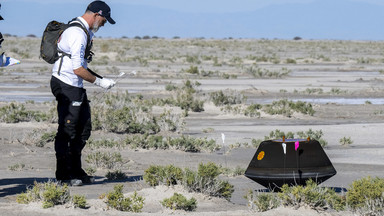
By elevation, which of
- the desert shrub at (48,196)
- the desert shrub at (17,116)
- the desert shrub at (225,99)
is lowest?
the desert shrub at (48,196)

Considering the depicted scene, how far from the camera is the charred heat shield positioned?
30.3ft

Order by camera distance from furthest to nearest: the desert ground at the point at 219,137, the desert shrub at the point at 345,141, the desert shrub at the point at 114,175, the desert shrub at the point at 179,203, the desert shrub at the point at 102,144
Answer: the desert shrub at the point at 345,141 → the desert shrub at the point at 102,144 → the desert shrub at the point at 114,175 → the desert ground at the point at 219,137 → the desert shrub at the point at 179,203

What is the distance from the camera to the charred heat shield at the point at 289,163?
30.3ft

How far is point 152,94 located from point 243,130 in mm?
10360

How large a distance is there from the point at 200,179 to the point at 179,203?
90cm

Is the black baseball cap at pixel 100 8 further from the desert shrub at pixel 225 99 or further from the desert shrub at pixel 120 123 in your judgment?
the desert shrub at pixel 225 99

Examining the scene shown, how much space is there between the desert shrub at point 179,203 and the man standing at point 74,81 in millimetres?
1770

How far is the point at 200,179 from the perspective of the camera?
8.97 m

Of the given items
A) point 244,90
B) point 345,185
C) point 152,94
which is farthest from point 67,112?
point 244,90

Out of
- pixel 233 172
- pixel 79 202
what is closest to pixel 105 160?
pixel 233 172

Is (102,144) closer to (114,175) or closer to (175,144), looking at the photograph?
(175,144)

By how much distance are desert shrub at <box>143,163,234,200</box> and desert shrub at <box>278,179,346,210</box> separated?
1011mm

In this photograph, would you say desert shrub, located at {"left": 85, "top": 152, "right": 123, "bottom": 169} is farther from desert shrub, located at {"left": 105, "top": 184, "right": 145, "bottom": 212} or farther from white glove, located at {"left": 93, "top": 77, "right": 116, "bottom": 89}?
desert shrub, located at {"left": 105, "top": 184, "right": 145, "bottom": 212}

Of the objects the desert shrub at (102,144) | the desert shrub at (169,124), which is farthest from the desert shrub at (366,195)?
the desert shrub at (169,124)
